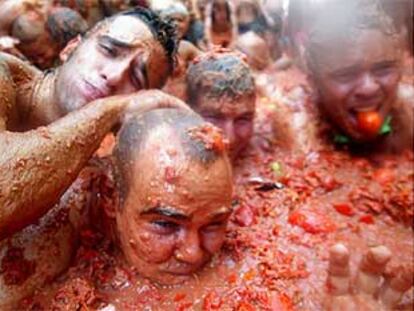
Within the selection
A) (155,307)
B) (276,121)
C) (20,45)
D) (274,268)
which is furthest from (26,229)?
(20,45)

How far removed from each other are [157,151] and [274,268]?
3.02 feet

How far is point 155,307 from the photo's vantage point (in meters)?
2.73

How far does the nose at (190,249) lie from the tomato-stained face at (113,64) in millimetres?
1029

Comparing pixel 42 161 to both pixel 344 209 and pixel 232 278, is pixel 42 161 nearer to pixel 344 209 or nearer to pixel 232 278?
pixel 232 278

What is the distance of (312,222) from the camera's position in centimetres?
351

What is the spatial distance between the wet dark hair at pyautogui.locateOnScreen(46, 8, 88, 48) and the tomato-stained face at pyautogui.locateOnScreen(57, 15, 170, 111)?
1.63m

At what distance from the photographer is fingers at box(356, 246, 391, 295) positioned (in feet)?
8.93

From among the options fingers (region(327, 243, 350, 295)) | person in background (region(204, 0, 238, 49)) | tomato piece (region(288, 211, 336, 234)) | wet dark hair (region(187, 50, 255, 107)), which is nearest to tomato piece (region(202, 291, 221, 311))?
fingers (region(327, 243, 350, 295))

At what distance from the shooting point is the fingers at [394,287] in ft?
9.17

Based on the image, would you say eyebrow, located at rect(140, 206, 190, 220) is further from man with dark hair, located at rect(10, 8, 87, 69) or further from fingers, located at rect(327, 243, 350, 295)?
man with dark hair, located at rect(10, 8, 87, 69)

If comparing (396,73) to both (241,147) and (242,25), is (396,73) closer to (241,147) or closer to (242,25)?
(241,147)

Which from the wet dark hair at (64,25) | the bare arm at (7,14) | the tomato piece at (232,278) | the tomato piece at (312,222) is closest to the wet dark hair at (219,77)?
the tomato piece at (312,222)

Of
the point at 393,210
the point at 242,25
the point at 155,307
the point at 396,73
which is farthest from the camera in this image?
the point at 242,25

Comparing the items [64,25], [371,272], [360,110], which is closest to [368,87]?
[360,110]
